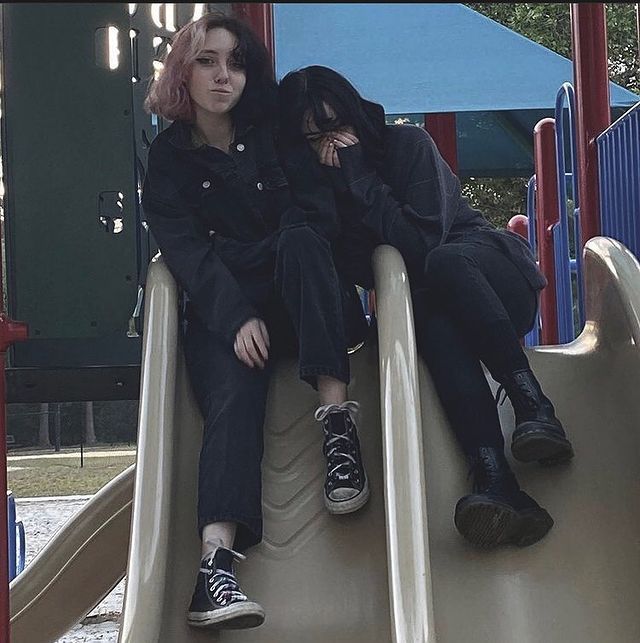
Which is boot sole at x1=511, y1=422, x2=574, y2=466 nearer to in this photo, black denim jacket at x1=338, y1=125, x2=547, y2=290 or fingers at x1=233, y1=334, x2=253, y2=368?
black denim jacket at x1=338, y1=125, x2=547, y2=290

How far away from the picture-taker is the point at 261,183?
2148 mm

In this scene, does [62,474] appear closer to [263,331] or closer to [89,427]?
[89,427]

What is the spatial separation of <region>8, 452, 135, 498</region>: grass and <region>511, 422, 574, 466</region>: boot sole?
769cm

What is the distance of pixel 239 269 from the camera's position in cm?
208

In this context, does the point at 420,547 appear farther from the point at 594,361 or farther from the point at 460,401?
the point at 594,361

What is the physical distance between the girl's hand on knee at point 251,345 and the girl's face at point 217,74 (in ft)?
1.63

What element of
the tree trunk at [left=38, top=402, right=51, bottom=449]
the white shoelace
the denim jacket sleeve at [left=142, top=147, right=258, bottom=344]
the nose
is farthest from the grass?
the white shoelace

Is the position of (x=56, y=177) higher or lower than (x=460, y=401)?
higher

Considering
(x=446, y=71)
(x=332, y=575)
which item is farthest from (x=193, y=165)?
(x=446, y=71)

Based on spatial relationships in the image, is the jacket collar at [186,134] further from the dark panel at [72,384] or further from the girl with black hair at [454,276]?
the dark panel at [72,384]

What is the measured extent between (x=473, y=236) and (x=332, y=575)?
77 cm

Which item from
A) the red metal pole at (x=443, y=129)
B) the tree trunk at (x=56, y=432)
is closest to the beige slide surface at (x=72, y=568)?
the red metal pole at (x=443, y=129)

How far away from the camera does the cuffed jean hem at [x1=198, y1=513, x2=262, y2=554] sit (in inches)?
69.1

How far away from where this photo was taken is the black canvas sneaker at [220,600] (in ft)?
→ 5.26
